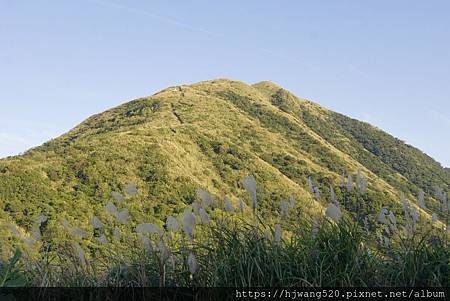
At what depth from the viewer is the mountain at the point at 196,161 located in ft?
119

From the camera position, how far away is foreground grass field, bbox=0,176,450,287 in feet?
13.4

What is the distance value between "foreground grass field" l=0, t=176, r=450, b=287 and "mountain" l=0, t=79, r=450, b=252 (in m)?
0.44

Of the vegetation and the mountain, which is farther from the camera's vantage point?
the mountain

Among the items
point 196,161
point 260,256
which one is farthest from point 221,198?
point 196,161

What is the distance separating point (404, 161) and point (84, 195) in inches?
3482

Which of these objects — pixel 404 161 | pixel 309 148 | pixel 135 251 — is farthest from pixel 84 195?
pixel 404 161

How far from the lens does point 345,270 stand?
399cm

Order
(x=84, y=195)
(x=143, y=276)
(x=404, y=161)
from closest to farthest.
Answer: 1. (x=143, y=276)
2. (x=84, y=195)
3. (x=404, y=161)

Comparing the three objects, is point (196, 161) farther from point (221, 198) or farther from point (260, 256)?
point (260, 256)

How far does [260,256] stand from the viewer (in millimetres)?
4227

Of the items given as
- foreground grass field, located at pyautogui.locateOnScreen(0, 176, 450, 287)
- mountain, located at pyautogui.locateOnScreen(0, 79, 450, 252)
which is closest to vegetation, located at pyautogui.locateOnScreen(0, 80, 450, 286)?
foreground grass field, located at pyautogui.locateOnScreen(0, 176, 450, 287)

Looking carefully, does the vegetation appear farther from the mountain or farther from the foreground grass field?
the mountain

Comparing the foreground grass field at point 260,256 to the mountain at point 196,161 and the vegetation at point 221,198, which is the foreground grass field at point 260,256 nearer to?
the vegetation at point 221,198

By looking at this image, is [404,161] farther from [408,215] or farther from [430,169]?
[408,215]
